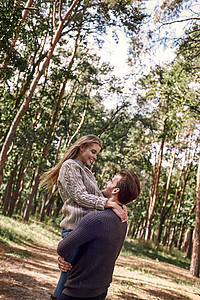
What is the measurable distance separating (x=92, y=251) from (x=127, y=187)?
559mm

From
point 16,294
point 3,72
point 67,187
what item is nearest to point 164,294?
point 16,294

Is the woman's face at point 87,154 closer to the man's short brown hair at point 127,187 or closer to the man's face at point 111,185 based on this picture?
the man's face at point 111,185

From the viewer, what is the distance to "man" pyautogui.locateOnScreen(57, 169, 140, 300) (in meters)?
2.37

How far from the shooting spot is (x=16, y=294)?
596cm

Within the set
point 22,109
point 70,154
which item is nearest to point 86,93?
point 22,109

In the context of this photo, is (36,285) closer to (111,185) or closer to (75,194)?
(75,194)

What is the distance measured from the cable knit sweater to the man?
326 millimetres

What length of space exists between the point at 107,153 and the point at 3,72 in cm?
2406

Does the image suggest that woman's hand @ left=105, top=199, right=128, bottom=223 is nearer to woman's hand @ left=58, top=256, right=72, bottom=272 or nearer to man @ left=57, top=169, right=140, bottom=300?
man @ left=57, top=169, right=140, bottom=300

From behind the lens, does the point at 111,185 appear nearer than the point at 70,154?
Yes

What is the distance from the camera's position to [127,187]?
2.58 metres

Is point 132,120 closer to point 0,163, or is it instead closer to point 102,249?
point 0,163

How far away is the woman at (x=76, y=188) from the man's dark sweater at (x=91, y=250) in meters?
0.16

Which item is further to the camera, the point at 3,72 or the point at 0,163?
the point at 0,163
